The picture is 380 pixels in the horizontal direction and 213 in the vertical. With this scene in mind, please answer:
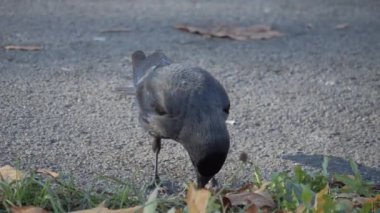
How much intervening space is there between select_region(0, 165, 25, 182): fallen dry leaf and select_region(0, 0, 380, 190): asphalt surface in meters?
0.10

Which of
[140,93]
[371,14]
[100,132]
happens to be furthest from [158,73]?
[371,14]

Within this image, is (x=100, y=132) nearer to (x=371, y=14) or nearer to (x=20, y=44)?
(x=20, y=44)

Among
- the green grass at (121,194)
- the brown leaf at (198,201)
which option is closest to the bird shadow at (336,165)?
the green grass at (121,194)

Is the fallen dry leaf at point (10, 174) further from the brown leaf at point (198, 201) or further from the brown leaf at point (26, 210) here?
the brown leaf at point (198, 201)

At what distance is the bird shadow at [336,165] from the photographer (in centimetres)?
447

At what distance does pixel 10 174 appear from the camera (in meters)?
3.58

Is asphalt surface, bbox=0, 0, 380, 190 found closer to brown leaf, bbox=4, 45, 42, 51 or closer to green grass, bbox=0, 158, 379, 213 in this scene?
brown leaf, bbox=4, 45, 42, 51

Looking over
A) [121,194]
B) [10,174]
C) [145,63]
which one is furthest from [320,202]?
[145,63]

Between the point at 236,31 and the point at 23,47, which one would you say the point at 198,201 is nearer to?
the point at 23,47

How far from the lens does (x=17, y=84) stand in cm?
598

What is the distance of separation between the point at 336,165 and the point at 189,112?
3.97 ft

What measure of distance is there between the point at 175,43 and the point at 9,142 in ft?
11.1

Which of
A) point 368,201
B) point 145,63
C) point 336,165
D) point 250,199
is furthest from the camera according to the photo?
point 145,63

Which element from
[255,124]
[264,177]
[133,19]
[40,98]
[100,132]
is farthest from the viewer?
[133,19]
